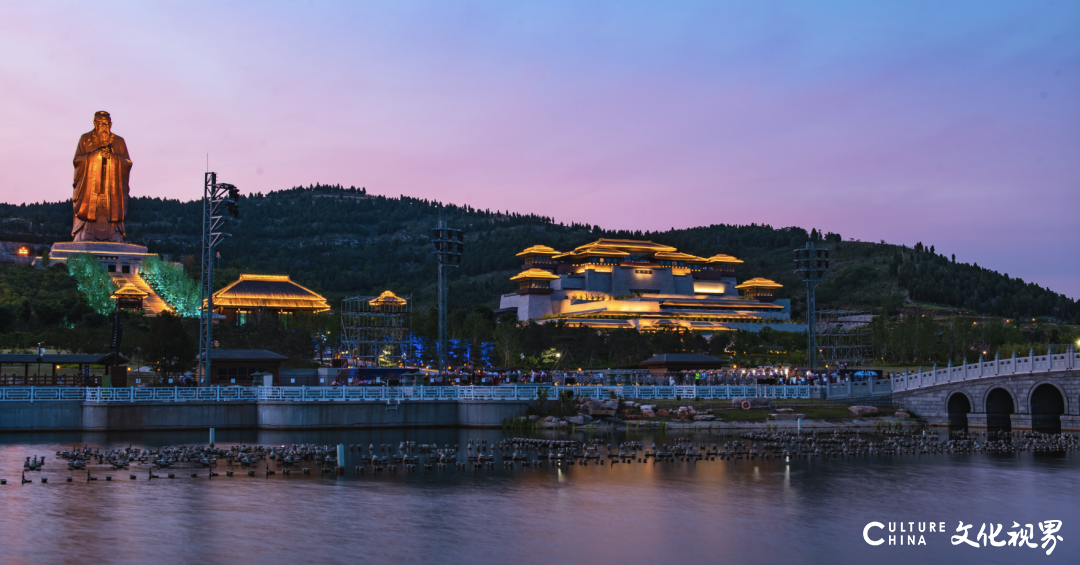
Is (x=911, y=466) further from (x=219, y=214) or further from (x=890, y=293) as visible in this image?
(x=890, y=293)

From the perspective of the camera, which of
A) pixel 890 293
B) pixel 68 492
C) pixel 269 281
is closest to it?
pixel 68 492

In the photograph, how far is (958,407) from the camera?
64.1m

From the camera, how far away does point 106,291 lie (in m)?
118

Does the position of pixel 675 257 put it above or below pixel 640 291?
above

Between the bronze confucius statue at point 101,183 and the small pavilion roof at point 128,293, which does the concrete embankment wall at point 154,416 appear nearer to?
the small pavilion roof at point 128,293

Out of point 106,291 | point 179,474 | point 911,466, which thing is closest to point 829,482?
point 911,466

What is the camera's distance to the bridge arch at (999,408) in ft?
200

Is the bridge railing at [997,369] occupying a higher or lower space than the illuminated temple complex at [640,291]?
lower

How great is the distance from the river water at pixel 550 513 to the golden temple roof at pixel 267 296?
95812 mm

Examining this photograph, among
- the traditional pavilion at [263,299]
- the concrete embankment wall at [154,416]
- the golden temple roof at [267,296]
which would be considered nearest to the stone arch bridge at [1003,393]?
the concrete embankment wall at [154,416]

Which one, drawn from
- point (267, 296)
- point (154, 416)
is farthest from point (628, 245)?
point (154, 416)

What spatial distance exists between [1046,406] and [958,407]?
197 inches

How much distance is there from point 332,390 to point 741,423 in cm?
2325

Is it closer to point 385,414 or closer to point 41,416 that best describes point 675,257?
point 385,414
